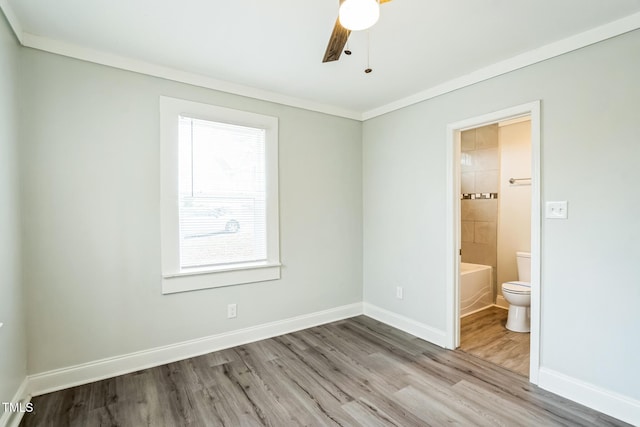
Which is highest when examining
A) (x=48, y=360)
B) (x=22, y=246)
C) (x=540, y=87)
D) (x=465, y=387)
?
(x=540, y=87)

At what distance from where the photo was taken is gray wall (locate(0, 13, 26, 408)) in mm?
1724

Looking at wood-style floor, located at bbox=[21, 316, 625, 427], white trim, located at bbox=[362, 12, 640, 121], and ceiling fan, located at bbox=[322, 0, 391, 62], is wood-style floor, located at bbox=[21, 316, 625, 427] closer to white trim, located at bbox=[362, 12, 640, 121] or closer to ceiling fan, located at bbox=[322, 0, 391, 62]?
ceiling fan, located at bbox=[322, 0, 391, 62]

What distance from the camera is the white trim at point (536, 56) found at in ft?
6.15

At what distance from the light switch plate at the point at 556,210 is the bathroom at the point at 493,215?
1.66m

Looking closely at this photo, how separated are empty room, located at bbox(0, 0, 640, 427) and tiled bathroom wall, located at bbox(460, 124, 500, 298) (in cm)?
106

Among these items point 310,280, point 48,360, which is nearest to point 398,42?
point 310,280

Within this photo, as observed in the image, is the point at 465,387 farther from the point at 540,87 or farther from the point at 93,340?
the point at 93,340

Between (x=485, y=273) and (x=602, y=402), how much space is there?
2094mm

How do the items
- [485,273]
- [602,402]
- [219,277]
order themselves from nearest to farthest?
[602,402], [219,277], [485,273]

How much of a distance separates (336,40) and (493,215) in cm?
363

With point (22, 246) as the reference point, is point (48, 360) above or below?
below

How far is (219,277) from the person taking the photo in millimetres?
2797

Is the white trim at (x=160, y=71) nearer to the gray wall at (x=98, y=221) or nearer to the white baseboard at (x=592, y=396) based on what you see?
the gray wall at (x=98, y=221)

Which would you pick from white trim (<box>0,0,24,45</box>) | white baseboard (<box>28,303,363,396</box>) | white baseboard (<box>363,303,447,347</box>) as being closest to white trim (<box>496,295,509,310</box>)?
white baseboard (<box>363,303,447,347</box>)
